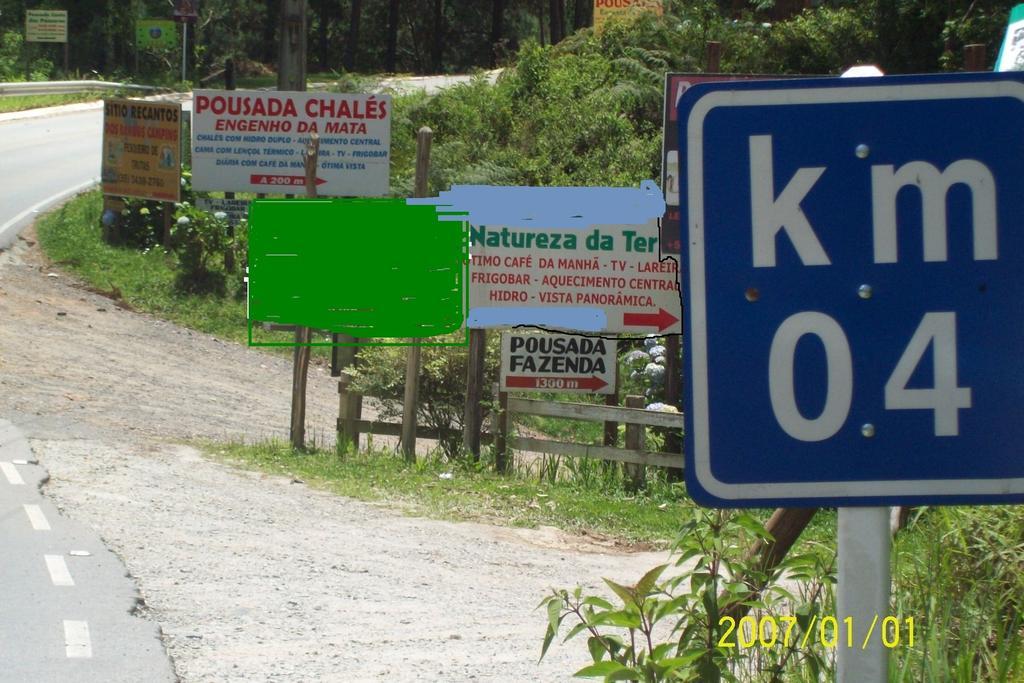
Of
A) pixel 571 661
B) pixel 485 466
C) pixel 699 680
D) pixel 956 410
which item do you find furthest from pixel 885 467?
pixel 485 466

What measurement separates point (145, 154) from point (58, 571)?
16.5m

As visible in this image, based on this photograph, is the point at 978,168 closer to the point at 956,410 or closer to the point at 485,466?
the point at 956,410

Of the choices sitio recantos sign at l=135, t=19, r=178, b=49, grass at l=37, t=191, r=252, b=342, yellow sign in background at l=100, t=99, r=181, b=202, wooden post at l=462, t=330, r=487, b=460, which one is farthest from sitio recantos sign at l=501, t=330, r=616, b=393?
sitio recantos sign at l=135, t=19, r=178, b=49

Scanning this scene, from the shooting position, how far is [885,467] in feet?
6.26

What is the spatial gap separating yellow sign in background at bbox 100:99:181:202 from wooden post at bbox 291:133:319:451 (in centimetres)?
1005

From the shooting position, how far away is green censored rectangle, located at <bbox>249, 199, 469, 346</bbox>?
476 inches

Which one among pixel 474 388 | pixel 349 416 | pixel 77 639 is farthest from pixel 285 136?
pixel 77 639

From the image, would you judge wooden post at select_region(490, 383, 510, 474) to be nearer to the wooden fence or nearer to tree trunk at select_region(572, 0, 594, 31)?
the wooden fence

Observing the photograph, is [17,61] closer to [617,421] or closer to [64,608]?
[617,421]

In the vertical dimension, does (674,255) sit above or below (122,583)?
above

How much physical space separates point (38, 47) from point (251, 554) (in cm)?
5473

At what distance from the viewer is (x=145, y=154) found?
22000mm

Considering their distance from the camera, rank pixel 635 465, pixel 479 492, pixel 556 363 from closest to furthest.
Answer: pixel 479 492 → pixel 635 465 → pixel 556 363
